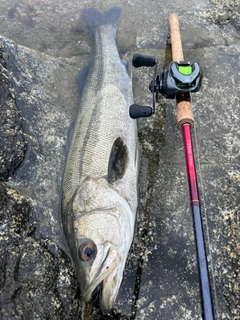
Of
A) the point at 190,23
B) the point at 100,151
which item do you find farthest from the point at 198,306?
the point at 190,23

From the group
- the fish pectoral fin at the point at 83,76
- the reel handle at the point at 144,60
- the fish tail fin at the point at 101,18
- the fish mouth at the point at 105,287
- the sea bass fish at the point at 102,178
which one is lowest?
the fish mouth at the point at 105,287

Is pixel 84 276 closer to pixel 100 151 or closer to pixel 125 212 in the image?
pixel 125 212

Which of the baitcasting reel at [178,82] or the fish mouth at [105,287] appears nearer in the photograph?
the fish mouth at [105,287]

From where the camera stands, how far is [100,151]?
3295mm

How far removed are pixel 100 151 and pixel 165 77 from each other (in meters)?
0.93

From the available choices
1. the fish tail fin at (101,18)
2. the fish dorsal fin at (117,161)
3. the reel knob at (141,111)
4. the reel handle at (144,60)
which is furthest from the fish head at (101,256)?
the fish tail fin at (101,18)

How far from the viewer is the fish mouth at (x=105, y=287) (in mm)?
2584

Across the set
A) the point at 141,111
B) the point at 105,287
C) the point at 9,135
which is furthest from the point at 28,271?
the point at 141,111

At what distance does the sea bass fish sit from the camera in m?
2.68

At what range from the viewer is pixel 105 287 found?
2.59 meters

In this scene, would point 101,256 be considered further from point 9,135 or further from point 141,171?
point 9,135

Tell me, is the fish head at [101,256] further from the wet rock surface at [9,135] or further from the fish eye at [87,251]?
the wet rock surface at [9,135]

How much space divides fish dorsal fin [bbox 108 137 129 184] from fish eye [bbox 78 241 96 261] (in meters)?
0.68

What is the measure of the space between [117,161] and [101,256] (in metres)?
0.99
